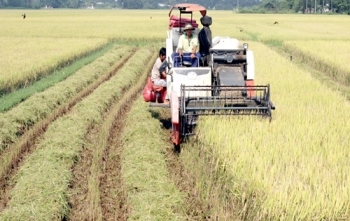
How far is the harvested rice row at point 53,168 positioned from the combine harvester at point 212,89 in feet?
5.19

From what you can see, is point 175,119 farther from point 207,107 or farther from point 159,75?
point 159,75

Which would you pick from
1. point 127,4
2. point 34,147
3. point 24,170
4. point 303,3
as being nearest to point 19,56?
point 34,147

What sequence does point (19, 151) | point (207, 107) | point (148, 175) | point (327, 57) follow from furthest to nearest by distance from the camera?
point (327, 57) < point (19, 151) < point (207, 107) < point (148, 175)

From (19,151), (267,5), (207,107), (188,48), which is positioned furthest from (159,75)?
(267,5)

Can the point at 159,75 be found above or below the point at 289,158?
above

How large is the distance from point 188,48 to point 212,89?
1861mm

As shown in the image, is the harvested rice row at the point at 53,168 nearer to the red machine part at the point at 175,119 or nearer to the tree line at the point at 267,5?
the red machine part at the point at 175,119

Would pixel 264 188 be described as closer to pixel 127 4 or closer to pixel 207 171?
pixel 207 171

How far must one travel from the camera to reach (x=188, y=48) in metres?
9.35

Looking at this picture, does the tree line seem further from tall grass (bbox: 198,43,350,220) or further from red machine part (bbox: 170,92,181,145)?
red machine part (bbox: 170,92,181,145)

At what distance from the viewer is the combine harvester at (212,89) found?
7594 mm

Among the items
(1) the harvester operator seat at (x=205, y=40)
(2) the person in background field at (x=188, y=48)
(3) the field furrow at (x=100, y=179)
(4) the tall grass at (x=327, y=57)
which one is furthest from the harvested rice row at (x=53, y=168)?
(4) the tall grass at (x=327, y=57)

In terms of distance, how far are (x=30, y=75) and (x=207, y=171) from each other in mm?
9695

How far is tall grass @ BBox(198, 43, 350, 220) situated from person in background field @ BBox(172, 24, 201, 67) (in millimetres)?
1877
